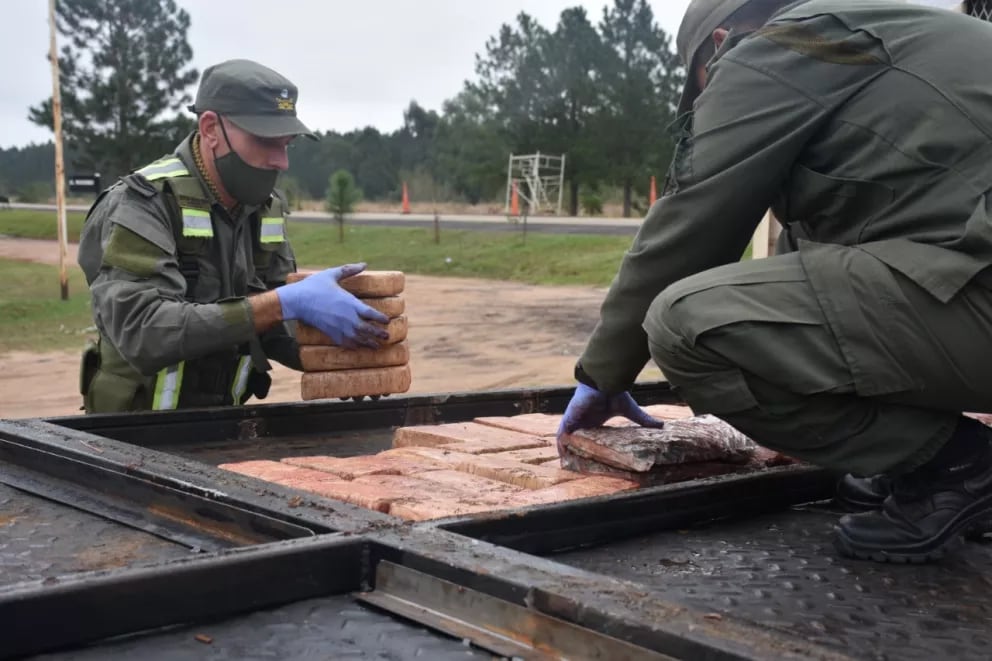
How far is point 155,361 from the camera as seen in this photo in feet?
10.8

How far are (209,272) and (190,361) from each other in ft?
0.94

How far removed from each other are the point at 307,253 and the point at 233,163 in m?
22.2

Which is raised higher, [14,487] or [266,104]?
[266,104]

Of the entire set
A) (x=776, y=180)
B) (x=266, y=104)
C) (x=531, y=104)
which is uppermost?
(x=531, y=104)

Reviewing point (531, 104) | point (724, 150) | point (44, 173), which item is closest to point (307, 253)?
point (531, 104)

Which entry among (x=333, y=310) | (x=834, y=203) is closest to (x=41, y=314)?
(x=333, y=310)

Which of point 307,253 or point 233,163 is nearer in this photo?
point 233,163

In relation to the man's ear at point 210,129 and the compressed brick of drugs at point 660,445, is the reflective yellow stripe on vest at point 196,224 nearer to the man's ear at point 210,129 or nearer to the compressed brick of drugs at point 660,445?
the man's ear at point 210,129

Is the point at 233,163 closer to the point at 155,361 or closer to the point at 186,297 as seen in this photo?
the point at 186,297

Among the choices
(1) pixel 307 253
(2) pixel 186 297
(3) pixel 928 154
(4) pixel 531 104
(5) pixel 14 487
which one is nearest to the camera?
(3) pixel 928 154

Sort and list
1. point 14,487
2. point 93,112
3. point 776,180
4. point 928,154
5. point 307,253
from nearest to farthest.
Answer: point 928,154 → point 776,180 → point 14,487 → point 307,253 → point 93,112

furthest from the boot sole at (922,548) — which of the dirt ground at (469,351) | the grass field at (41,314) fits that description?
the grass field at (41,314)

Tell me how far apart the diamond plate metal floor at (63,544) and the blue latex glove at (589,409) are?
34.1 inches

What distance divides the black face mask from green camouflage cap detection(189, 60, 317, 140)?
0.21ft
